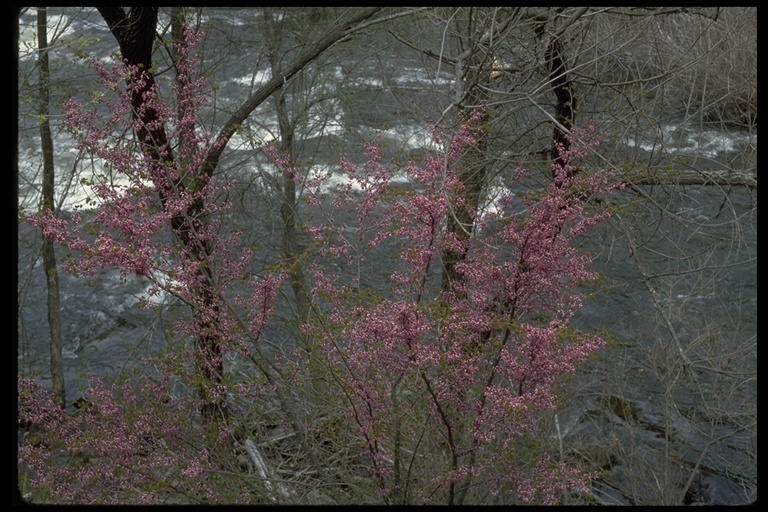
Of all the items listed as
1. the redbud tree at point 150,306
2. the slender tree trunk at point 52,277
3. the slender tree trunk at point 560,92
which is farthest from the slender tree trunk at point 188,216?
the slender tree trunk at point 560,92

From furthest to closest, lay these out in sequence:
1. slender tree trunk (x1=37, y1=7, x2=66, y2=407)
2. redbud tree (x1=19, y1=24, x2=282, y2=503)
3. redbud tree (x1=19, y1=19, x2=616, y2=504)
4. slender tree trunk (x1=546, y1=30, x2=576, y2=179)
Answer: slender tree trunk (x1=37, y1=7, x2=66, y2=407)
slender tree trunk (x1=546, y1=30, x2=576, y2=179)
redbud tree (x1=19, y1=24, x2=282, y2=503)
redbud tree (x1=19, y1=19, x2=616, y2=504)

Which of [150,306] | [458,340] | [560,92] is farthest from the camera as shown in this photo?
[560,92]

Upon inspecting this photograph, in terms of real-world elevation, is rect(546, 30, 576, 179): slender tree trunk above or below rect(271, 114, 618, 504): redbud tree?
above

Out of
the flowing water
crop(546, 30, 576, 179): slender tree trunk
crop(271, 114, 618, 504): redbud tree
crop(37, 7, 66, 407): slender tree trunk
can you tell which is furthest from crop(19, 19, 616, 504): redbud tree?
crop(37, 7, 66, 407): slender tree trunk

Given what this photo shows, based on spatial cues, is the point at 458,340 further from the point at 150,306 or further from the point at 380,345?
the point at 150,306

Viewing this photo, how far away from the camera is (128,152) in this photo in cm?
518

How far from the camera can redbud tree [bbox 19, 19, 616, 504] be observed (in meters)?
3.98

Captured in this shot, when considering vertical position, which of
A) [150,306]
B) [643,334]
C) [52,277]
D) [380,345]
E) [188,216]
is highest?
[188,216]

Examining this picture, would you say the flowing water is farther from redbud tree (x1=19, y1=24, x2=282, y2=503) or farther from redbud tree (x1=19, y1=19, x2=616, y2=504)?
redbud tree (x1=19, y1=19, x2=616, y2=504)

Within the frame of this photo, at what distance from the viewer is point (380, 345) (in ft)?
13.0

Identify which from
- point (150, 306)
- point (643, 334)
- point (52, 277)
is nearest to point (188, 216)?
point (150, 306)

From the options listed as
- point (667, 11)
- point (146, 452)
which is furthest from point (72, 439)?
point (667, 11)

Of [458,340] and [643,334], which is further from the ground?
[458,340]
